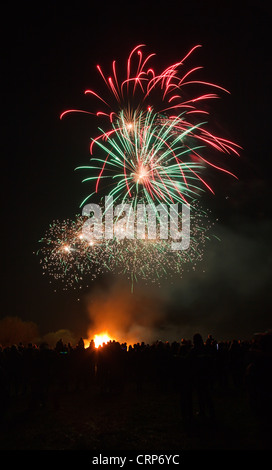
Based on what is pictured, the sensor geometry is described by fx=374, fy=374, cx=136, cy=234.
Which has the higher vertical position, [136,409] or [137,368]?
[137,368]

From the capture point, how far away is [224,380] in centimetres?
1382

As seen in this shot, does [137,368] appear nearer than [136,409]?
No

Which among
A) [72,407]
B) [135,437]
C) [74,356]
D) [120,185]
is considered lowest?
[135,437]

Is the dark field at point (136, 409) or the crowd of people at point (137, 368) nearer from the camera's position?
the dark field at point (136, 409)

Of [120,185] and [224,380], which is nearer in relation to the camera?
[224,380]

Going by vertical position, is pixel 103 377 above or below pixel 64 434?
above

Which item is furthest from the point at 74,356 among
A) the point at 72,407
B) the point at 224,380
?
the point at 224,380

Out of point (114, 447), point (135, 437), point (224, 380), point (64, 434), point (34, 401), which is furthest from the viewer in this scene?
point (224, 380)

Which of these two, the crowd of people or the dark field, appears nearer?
the dark field

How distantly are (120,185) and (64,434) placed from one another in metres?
14.3

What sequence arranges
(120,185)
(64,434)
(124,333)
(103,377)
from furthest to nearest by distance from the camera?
(124,333) < (120,185) < (103,377) < (64,434)
